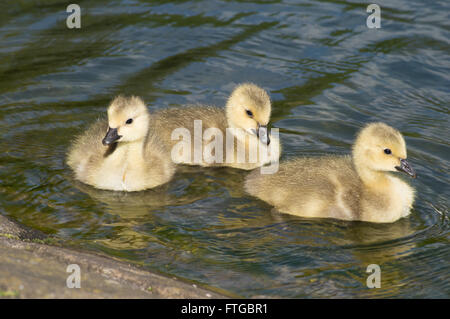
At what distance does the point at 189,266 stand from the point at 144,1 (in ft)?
19.3

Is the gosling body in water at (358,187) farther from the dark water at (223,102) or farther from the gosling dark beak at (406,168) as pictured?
the dark water at (223,102)

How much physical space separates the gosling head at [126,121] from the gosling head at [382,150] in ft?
6.17

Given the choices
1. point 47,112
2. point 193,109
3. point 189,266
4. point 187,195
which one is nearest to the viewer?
point 189,266

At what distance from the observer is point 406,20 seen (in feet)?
31.7

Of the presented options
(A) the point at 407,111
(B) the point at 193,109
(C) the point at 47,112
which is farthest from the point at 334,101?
(C) the point at 47,112

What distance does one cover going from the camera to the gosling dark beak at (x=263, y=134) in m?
6.71

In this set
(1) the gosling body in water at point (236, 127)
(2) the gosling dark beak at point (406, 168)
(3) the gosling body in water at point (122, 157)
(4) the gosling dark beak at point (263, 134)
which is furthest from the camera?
(1) the gosling body in water at point (236, 127)

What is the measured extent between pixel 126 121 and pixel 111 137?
7.7 inches

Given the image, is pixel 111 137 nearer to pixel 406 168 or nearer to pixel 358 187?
pixel 358 187

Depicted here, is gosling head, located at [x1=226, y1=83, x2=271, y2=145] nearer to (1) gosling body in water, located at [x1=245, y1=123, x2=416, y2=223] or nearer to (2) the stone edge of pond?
(1) gosling body in water, located at [x1=245, y1=123, x2=416, y2=223]

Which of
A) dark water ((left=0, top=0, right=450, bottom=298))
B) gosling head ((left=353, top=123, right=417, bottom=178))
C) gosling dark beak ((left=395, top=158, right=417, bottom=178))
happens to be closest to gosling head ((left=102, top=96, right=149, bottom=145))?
dark water ((left=0, top=0, right=450, bottom=298))

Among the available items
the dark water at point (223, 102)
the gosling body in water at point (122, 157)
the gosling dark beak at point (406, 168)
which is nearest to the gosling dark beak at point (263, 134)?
the dark water at point (223, 102)

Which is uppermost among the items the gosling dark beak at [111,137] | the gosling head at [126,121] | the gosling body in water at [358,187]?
the gosling head at [126,121]

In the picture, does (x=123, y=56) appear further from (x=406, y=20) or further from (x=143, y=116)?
(x=406, y=20)
